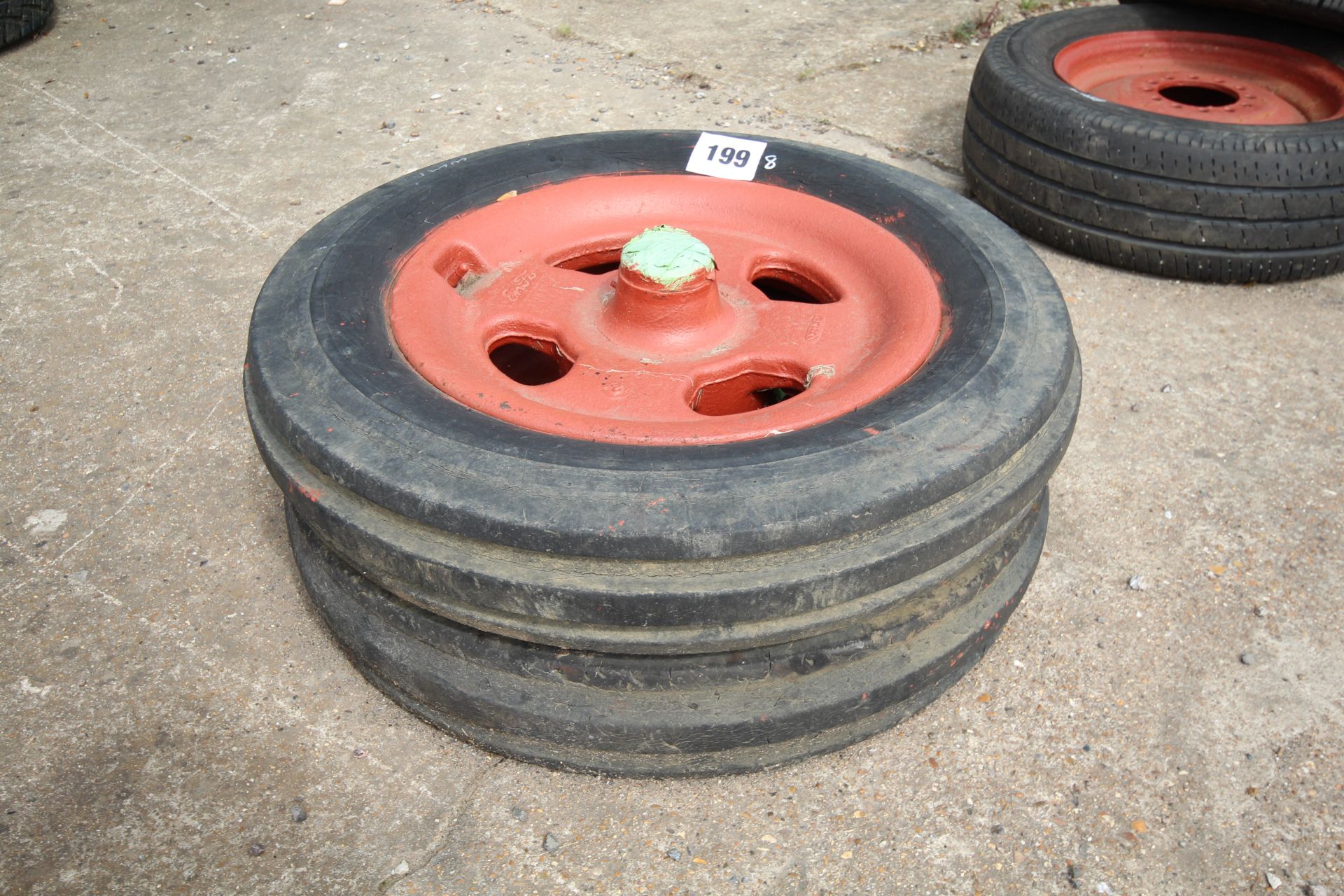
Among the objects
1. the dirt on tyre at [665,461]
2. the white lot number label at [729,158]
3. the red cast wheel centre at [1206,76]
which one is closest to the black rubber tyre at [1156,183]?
the red cast wheel centre at [1206,76]

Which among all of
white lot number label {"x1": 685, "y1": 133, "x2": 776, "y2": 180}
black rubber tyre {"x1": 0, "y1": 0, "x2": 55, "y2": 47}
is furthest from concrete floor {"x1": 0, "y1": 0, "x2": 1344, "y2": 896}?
black rubber tyre {"x1": 0, "y1": 0, "x2": 55, "y2": 47}

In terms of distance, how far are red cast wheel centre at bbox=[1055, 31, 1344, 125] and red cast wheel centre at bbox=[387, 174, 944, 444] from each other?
6.17 ft

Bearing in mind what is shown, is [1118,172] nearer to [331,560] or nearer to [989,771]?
[989,771]

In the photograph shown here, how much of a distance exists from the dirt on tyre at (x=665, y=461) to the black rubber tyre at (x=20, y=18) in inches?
142

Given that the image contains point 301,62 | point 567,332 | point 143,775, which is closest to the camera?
point 143,775

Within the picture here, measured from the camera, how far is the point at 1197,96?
162 inches

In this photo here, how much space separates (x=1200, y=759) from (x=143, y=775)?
1.87 meters

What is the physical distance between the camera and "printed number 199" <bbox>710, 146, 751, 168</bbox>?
2605 millimetres

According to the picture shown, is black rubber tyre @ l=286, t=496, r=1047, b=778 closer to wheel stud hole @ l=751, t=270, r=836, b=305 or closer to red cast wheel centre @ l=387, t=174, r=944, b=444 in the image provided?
red cast wheel centre @ l=387, t=174, r=944, b=444

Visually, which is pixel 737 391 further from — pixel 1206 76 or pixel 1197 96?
pixel 1197 96

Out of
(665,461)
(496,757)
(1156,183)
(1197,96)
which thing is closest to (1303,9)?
(1197,96)

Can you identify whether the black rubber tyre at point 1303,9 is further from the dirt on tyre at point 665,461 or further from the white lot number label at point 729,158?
the white lot number label at point 729,158

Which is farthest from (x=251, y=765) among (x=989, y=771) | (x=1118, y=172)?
(x=1118, y=172)

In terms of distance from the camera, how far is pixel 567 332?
2.22 metres
